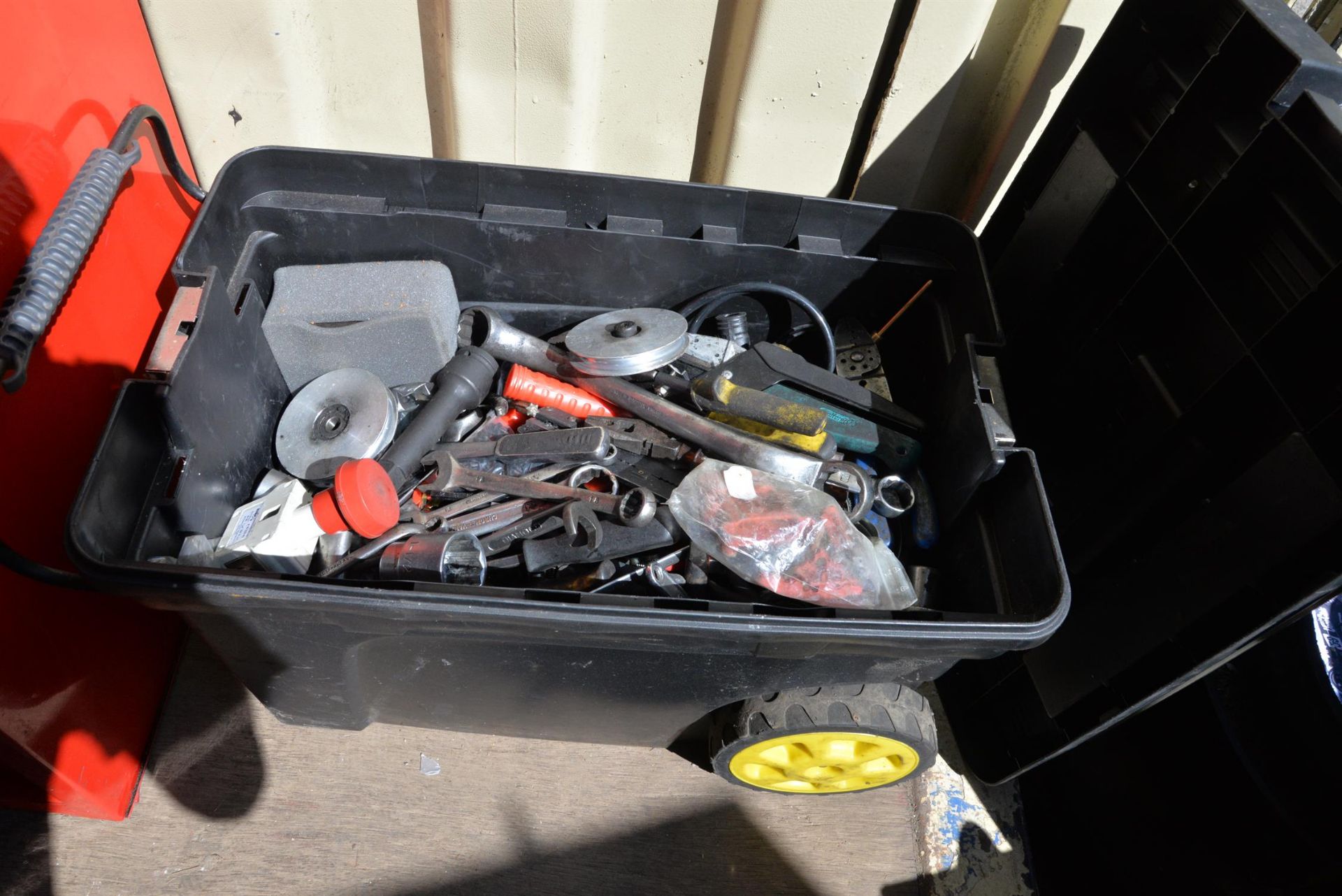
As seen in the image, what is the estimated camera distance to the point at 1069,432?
1023 mm

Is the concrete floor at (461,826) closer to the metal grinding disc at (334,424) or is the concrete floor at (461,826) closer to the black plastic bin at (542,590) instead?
the black plastic bin at (542,590)

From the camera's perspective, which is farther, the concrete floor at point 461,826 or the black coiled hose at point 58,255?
the concrete floor at point 461,826

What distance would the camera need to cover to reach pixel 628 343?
1.04 metres

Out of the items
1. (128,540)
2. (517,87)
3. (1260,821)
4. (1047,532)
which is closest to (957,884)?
(1260,821)

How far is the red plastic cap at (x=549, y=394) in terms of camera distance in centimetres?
105

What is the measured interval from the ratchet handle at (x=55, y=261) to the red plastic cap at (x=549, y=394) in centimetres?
45

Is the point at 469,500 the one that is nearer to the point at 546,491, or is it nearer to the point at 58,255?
the point at 546,491

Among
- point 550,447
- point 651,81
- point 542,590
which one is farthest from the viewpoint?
point 651,81

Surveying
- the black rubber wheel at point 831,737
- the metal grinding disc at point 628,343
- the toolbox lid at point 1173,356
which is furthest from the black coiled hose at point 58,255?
the toolbox lid at point 1173,356

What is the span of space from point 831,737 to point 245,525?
68 centimetres

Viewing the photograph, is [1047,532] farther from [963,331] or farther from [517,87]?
[517,87]

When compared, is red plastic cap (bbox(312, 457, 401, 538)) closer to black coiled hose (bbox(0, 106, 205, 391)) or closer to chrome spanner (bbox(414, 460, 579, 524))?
chrome spanner (bbox(414, 460, 579, 524))

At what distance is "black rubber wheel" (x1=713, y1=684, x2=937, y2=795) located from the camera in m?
0.88

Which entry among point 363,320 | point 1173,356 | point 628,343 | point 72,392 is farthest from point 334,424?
point 1173,356
